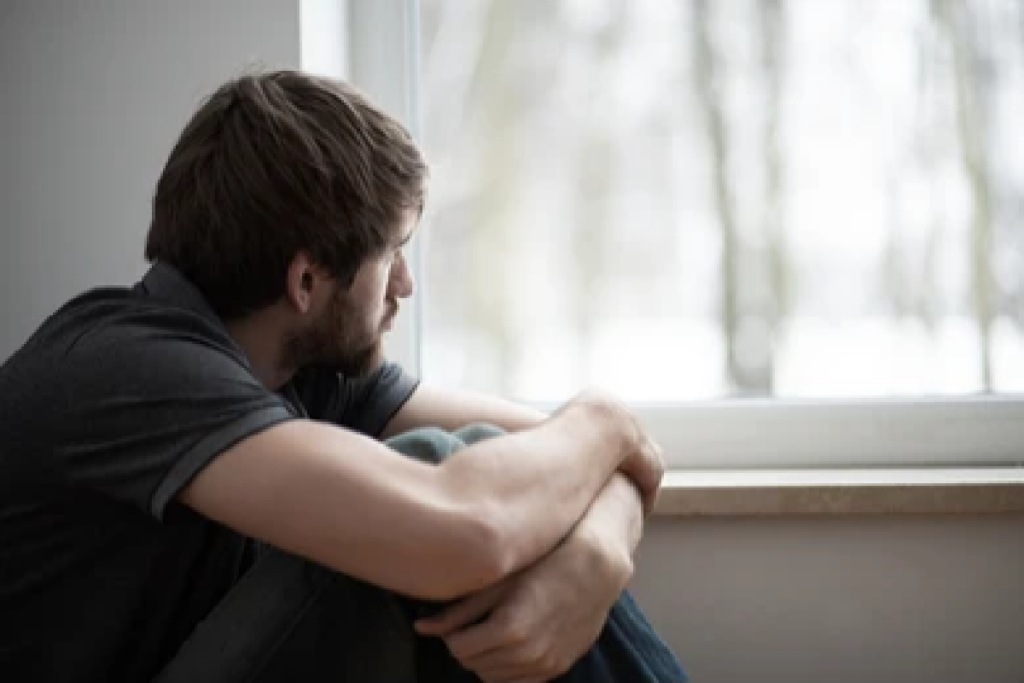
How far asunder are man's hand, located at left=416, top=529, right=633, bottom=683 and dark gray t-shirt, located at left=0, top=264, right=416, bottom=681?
0.69 feet

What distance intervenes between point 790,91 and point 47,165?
97 centimetres

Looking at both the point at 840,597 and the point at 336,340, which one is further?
the point at 840,597

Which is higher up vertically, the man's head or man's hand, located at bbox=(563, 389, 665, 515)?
the man's head

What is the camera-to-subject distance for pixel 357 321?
1.20 metres

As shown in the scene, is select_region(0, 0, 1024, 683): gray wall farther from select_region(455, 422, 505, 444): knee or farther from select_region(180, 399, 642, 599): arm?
select_region(180, 399, 642, 599): arm

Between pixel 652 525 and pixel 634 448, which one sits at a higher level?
pixel 634 448

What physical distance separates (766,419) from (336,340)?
2.26 feet

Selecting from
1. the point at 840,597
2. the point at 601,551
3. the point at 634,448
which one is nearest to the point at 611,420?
the point at 634,448

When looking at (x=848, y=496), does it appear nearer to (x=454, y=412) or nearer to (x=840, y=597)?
(x=840, y=597)

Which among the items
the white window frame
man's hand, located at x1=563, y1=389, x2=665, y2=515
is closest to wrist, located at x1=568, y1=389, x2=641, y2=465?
man's hand, located at x1=563, y1=389, x2=665, y2=515

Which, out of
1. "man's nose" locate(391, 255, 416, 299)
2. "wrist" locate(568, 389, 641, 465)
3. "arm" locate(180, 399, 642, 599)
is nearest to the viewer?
"arm" locate(180, 399, 642, 599)

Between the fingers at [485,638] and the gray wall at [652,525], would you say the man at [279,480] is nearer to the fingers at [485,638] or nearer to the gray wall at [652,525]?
the fingers at [485,638]

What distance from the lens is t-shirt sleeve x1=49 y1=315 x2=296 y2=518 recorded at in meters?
0.90

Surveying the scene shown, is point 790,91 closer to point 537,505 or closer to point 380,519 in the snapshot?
point 537,505
